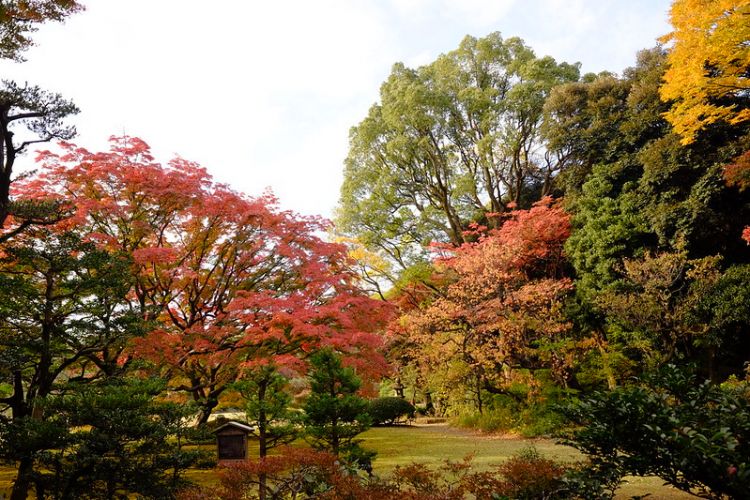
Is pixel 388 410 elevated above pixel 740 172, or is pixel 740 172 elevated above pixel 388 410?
pixel 740 172

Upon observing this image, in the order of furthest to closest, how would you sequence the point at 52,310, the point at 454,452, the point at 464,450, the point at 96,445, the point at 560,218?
the point at 560,218 → the point at 464,450 → the point at 454,452 → the point at 52,310 → the point at 96,445

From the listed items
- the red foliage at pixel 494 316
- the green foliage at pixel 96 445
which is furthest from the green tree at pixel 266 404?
the red foliage at pixel 494 316

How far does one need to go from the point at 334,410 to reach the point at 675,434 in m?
4.10

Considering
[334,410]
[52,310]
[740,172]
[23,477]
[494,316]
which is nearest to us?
[23,477]

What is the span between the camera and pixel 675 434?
2924mm

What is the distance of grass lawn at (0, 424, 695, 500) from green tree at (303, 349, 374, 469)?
1294mm

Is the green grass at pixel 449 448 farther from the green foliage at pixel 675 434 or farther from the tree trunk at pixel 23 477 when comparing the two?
the tree trunk at pixel 23 477

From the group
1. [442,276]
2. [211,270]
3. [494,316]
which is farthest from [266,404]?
[442,276]

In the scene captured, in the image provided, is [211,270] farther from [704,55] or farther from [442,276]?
[704,55]

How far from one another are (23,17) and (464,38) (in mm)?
14253

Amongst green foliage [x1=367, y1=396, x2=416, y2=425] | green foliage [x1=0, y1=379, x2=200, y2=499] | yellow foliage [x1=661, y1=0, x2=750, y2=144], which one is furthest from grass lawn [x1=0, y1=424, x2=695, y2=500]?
yellow foliage [x1=661, y1=0, x2=750, y2=144]

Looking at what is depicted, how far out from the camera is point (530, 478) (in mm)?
3967

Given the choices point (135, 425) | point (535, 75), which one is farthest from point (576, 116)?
point (135, 425)

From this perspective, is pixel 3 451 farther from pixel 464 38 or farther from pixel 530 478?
pixel 464 38
